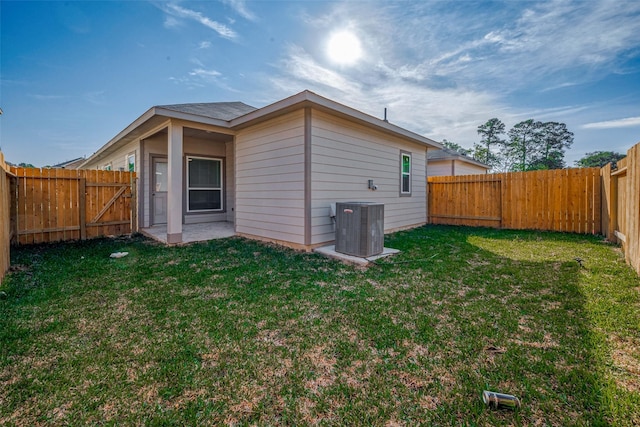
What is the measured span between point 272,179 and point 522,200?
7.13m

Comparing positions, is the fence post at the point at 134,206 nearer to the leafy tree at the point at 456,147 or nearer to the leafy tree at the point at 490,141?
the leafy tree at the point at 490,141

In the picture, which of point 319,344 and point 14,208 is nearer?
point 319,344

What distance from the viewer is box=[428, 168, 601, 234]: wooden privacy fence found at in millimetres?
6922

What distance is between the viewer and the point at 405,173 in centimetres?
848

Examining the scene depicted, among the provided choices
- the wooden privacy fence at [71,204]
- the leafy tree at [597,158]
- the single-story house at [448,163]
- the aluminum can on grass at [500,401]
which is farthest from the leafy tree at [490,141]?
the aluminum can on grass at [500,401]

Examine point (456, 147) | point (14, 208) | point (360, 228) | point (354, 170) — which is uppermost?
point (456, 147)

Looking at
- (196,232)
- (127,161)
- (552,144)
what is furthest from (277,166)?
(552,144)

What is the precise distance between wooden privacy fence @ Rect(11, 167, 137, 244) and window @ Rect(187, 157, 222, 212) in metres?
1.47

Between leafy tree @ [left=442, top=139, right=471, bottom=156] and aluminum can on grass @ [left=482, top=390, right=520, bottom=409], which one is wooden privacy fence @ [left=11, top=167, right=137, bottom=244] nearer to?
aluminum can on grass @ [left=482, top=390, right=520, bottom=409]

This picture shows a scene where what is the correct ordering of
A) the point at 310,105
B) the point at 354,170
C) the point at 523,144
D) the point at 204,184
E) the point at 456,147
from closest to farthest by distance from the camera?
the point at 310,105, the point at 354,170, the point at 204,184, the point at 523,144, the point at 456,147

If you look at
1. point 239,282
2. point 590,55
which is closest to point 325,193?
point 239,282

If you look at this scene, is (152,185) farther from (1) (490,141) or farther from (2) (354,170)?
(1) (490,141)

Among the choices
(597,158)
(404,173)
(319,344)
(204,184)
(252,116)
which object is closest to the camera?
(319,344)

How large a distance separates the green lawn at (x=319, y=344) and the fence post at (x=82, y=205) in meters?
2.79
